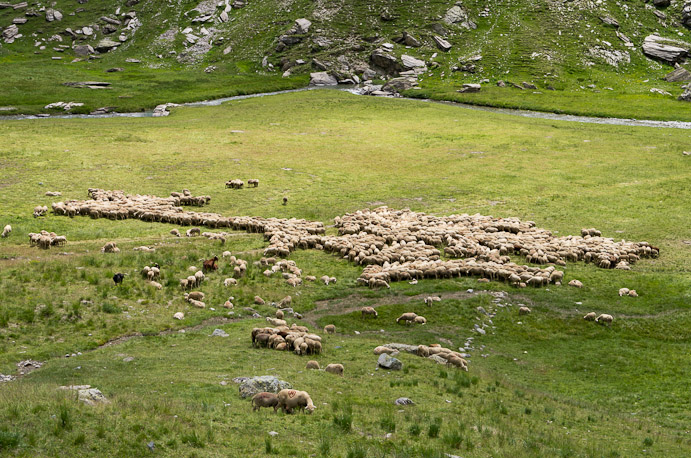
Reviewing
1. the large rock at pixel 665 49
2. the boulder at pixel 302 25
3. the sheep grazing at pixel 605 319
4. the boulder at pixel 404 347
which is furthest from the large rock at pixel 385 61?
the boulder at pixel 404 347

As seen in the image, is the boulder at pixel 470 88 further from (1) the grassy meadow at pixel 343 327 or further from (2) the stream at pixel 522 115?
(1) the grassy meadow at pixel 343 327

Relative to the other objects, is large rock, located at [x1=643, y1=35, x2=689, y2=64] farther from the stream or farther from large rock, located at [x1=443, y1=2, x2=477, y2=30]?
the stream

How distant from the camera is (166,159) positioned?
6394 centimetres

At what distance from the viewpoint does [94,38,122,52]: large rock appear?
16300cm

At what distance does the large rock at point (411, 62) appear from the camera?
453 ft

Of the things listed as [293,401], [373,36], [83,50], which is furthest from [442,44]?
[293,401]

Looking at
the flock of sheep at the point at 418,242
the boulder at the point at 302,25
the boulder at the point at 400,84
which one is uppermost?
the flock of sheep at the point at 418,242

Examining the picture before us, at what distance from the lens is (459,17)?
153000 millimetres

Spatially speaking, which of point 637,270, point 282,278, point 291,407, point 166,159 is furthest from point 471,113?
point 291,407

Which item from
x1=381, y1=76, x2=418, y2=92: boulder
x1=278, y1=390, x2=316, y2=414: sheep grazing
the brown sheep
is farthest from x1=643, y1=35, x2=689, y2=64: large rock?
the brown sheep

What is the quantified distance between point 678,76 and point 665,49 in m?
15.2

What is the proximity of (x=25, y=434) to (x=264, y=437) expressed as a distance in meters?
5.51

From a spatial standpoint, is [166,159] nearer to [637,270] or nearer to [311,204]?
[311,204]

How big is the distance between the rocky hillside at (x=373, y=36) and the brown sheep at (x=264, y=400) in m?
121
